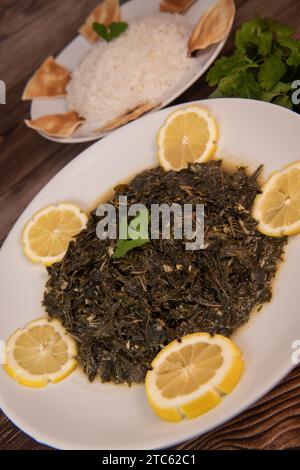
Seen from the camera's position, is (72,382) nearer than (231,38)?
Yes

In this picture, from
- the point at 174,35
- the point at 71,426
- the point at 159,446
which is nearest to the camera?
the point at 159,446

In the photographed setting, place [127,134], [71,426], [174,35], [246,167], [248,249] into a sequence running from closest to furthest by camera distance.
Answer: [71,426] → [248,249] → [246,167] → [127,134] → [174,35]

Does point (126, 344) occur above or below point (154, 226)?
below

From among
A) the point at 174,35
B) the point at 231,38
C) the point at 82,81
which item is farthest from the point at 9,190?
the point at 231,38

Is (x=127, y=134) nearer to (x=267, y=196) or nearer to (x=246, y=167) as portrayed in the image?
(x=246, y=167)

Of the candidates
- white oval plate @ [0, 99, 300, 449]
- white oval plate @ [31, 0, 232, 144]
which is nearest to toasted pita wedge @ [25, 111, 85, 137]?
white oval plate @ [31, 0, 232, 144]

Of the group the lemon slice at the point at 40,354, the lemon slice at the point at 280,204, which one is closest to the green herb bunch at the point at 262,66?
the lemon slice at the point at 280,204

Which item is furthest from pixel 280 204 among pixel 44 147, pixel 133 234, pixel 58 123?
pixel 44 147

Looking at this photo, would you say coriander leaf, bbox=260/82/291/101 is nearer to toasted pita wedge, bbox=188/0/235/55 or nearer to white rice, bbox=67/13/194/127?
toasted pita wedge, bbox=188/0/235/55
